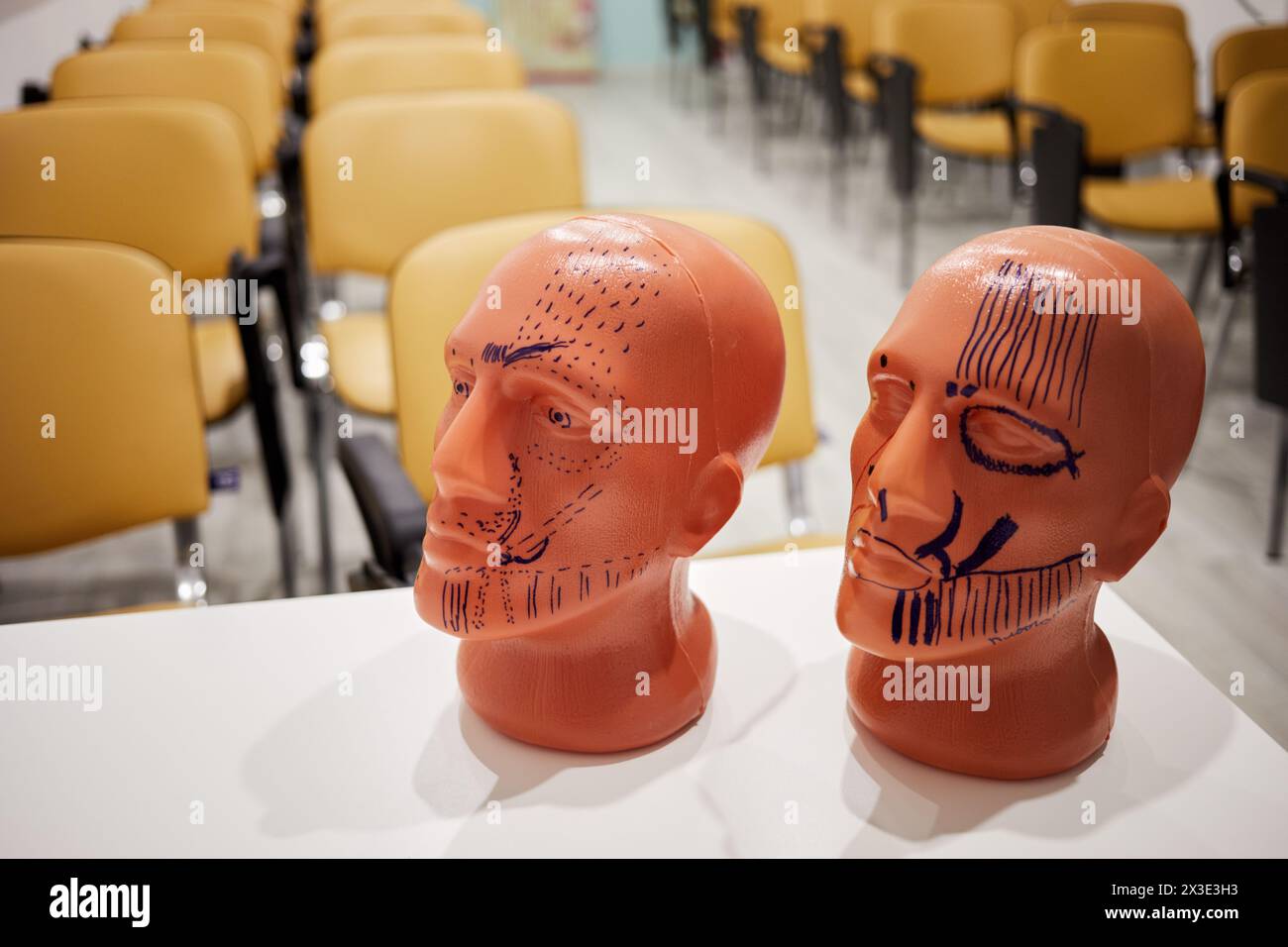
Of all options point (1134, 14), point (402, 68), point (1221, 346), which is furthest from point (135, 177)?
point (1134, 14)

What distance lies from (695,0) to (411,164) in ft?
18.4

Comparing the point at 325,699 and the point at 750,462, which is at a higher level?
the point at 750,462

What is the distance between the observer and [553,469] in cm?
86

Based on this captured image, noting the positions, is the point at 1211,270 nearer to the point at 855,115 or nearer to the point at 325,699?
the point at 855,115

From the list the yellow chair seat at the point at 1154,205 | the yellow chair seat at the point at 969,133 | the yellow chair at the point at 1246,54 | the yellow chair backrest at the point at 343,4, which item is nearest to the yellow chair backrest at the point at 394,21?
the yellow chair backrest at the point at 343,4

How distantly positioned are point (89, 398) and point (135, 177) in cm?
84

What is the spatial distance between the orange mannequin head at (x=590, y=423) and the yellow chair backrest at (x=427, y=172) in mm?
1406

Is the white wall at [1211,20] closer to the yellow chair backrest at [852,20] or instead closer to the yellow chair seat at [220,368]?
the yellow chair backrest at [852,20]

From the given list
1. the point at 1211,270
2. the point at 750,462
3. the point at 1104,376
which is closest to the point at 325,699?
the point at 750,462

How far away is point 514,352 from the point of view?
847 millimetres

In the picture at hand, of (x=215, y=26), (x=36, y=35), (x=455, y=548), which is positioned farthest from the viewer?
(x=36, y=35)

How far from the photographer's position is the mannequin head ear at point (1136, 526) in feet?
2.68

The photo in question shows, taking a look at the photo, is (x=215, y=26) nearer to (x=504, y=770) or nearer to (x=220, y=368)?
(x=220, y=368)

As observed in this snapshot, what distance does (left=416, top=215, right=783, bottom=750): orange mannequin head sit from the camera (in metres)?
0.84
